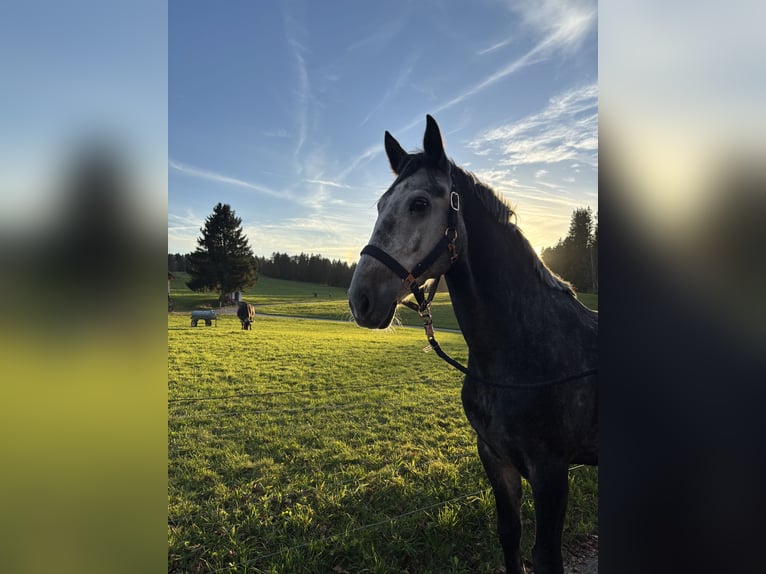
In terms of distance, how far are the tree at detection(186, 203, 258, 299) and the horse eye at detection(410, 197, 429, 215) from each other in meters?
21.6

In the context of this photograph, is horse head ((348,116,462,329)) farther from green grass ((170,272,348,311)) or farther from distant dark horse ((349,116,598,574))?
green grass ((170,272,348,311))

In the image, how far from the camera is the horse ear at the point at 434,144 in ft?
7.26

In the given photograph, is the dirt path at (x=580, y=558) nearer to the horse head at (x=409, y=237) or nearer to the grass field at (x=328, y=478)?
the grass field at (x=328, y=478)

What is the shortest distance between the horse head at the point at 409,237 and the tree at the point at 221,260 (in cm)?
2153

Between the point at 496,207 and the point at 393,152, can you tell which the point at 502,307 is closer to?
the point at 496,207

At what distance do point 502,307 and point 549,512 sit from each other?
1.23 meters

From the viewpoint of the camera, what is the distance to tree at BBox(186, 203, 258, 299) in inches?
836

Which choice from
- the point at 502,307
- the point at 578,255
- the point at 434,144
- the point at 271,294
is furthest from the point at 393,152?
the point at 271,294

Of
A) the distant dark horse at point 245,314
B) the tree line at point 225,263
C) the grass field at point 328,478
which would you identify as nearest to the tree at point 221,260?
the tree line at point 225,263

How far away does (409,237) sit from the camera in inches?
83.4
